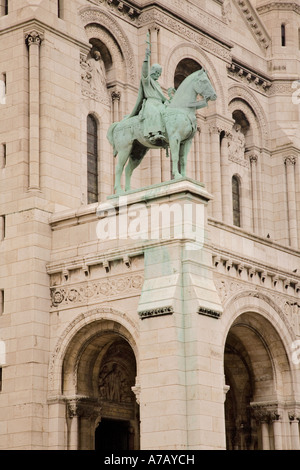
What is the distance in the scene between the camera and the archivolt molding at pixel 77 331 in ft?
105

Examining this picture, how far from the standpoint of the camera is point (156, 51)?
41.2 metres

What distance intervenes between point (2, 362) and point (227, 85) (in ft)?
58.0

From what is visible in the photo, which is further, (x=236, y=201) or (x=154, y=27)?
(x=236, y=201)

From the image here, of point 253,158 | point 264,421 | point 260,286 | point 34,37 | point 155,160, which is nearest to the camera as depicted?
point 260,286

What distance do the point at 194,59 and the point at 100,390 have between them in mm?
15219

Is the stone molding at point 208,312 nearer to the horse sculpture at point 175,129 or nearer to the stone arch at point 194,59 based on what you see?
the horse sculpture at point 175,129

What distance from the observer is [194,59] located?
4334cm

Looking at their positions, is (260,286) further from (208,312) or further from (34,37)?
(34,37)

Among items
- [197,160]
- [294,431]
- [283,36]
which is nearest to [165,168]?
[197,160]

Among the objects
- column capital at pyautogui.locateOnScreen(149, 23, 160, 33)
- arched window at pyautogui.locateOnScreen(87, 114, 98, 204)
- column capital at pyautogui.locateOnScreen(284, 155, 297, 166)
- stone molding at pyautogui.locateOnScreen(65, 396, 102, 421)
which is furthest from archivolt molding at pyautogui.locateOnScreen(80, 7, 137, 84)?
stone molding at pyautogui.locateOnScreen(65, 396, 102, 421)

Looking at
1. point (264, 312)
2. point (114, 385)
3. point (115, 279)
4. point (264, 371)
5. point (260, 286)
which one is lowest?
point (114, 385)

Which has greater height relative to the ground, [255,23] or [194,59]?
[255,23]

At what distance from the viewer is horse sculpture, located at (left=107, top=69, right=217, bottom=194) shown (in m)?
33.1
